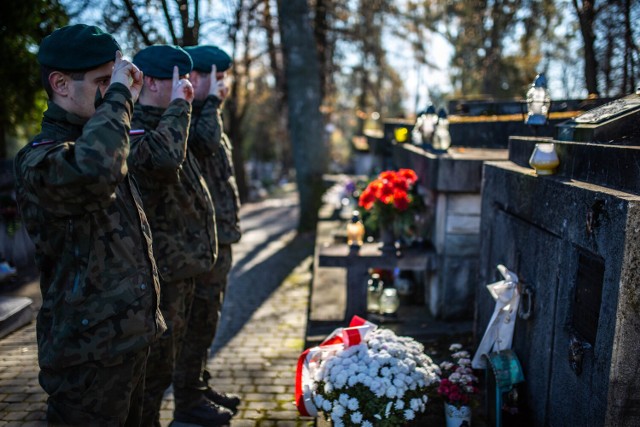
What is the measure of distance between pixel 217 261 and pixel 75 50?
1.94 meters

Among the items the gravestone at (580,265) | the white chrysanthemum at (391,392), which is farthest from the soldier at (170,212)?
the gravestone at (580,265)

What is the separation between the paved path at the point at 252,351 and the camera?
4066mm

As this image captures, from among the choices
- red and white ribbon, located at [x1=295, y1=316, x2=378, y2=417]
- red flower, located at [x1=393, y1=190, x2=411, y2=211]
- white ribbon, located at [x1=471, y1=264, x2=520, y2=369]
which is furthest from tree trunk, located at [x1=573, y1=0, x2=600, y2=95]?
red and white ribbon, located at [x1=295, y1=316, x2=378, y2=417]

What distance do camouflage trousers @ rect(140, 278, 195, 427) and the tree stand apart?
22.7 ft

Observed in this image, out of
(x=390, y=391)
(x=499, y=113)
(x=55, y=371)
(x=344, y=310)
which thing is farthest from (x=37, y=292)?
(x=499, y=113)

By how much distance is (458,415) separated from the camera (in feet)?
11.1

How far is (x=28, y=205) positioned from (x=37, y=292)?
511cm

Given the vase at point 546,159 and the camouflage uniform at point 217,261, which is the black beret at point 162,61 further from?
the vase at point 546,159

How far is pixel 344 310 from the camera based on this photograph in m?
5.50

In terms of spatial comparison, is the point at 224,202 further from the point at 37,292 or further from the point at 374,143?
the point at 374,143

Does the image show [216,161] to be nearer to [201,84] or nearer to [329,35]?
[201,84]

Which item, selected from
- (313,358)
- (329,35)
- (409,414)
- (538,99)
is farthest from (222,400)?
(329,35)

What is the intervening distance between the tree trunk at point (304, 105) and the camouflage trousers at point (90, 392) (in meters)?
8.91

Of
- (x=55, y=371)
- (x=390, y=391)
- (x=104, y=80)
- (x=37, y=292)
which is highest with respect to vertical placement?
(x=104, y=80)
